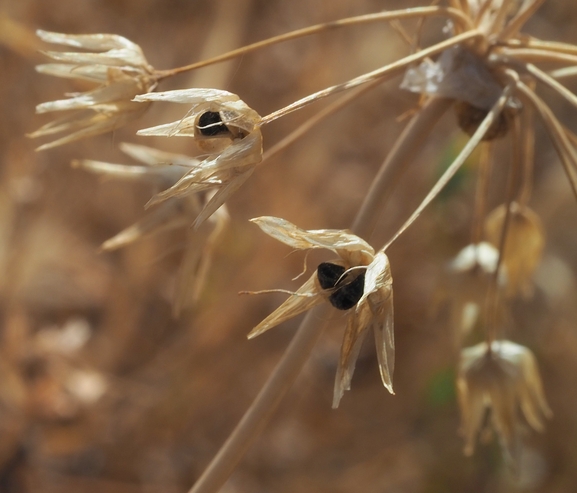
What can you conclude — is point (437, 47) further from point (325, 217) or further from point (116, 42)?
point (325, 217)

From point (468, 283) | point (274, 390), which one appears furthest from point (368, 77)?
point (468, 283)

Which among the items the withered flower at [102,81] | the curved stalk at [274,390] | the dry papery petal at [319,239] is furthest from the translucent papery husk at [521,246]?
the withered flower at [102,81]

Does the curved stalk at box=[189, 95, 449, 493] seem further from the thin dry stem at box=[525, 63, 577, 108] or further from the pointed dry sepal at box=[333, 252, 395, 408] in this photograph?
the thin dry stem at box=[525, 63, 577, 108]

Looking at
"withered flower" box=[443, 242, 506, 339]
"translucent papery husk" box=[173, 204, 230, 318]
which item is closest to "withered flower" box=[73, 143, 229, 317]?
"translucent papery husk" box=[173, 204, 230, 318]

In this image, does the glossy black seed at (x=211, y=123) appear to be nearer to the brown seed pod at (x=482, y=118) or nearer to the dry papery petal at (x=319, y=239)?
the dry papery petal at (x=319, y=239)

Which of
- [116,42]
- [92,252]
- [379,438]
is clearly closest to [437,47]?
[116,42]

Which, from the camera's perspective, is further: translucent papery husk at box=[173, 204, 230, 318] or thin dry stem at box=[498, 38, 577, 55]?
translucent papery husk at box=[173, 204, 230, 318]
